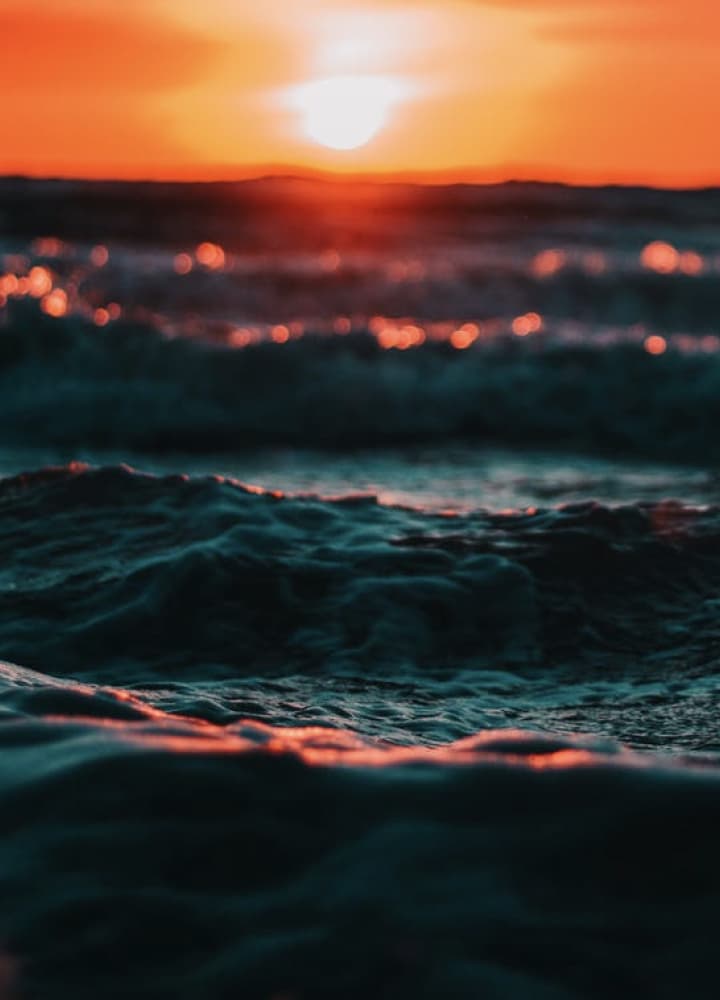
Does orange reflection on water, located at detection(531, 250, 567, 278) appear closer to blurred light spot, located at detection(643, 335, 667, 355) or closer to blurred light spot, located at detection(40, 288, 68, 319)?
blurred light spot, located at detection(643, 335, 667, 355)

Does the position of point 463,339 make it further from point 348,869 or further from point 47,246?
point 47,246

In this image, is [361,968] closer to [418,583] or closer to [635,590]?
[418,583]

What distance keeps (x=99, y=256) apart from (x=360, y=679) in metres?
20.4

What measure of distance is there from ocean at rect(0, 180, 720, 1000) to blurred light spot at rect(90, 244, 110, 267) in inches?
415

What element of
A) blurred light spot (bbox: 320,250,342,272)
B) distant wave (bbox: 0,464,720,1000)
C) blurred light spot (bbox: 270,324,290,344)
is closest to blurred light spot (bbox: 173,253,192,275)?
blurred light spot (bbox: 320,250,342,272)

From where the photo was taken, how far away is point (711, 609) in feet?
14.7

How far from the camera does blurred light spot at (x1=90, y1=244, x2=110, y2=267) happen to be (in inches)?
874

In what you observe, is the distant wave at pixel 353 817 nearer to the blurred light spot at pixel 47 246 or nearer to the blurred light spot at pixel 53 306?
the blurred light spot at pixel 53 306

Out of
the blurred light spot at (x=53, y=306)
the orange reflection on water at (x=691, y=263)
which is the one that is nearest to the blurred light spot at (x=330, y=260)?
the orange reflection on water at (x=691, y=263)

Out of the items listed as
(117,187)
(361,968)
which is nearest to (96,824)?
(361,968)

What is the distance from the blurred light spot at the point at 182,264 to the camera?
21.6m

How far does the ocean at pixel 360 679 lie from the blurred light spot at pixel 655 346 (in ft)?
0.32

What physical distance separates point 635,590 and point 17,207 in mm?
32281

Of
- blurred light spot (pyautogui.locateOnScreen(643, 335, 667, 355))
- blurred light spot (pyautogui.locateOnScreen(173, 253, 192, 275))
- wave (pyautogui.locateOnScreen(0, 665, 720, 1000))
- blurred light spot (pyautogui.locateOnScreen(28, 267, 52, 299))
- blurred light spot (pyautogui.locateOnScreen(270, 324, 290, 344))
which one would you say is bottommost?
wave (pyautogui.locateOnScreen(0, 665, 720, 1000))
